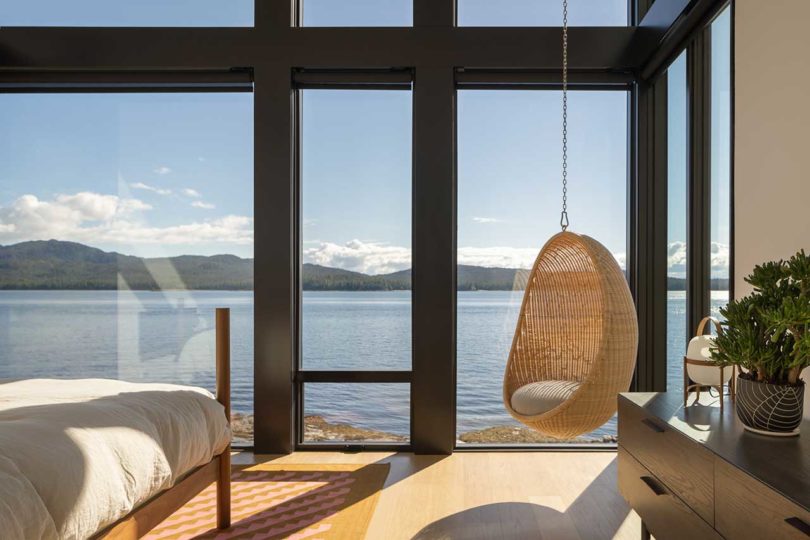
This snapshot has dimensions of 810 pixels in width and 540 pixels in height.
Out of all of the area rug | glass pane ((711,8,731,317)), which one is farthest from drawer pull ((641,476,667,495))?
the area rug

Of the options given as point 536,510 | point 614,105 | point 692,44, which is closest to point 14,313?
point 536,510

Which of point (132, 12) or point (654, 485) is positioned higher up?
point (132, 12)

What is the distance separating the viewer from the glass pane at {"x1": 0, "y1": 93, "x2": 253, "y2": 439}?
3.86 m

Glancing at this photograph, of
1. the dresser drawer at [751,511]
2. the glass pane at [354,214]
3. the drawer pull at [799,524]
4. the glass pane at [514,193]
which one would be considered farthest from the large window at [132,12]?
the drawer pull at [799,524]

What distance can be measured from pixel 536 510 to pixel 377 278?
1788mm

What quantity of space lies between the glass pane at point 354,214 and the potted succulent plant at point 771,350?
7.70ft

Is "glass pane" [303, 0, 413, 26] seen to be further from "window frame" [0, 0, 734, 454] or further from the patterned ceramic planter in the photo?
the patterned ceramic planter

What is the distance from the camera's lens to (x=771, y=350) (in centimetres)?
164

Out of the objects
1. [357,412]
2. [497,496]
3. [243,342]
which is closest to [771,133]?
[497,496]

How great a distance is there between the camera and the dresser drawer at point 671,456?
1589 mm

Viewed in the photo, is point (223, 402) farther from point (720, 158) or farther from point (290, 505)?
point (720, 158)

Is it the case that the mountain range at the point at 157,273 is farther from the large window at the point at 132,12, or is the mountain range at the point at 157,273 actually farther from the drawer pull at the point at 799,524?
the drawer pull at the point at 799,524

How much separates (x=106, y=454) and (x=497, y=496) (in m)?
1.95

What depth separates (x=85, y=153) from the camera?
3.86 m
